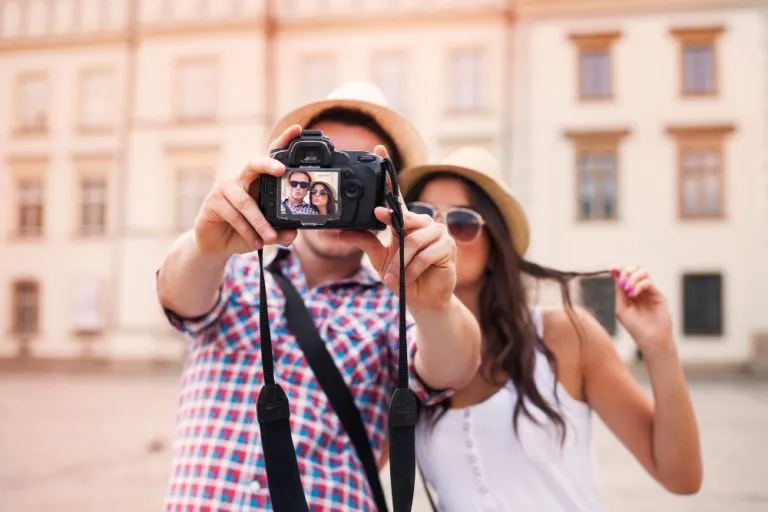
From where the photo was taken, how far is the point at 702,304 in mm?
9711

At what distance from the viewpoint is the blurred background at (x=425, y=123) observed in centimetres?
936

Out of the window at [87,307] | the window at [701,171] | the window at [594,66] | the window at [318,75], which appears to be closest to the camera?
the window at [87,307]

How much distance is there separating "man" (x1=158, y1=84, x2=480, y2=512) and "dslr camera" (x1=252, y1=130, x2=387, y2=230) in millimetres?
24

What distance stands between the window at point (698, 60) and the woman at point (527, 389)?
9953 millimetres

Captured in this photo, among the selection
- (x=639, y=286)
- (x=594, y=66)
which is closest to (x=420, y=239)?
(x=639, y=286)

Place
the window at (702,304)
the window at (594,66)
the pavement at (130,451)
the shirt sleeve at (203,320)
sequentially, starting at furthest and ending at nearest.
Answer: the window at (594,66)
the window at (702,304)
the pavement at (130,451)
the shirt sleeve at (203,320)

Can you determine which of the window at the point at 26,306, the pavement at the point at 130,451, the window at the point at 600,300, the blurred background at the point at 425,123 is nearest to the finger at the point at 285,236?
the window at the point at 600,300

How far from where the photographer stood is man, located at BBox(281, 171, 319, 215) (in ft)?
3.04

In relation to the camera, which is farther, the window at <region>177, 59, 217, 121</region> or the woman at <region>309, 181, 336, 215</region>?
the window at <region>177, 59, 217, 121</region>

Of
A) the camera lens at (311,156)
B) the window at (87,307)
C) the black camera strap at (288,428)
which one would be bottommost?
the window at (87,307)

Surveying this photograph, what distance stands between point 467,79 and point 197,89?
442 centimetres

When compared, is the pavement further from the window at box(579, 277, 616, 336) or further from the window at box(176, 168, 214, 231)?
the window at box(176, 168, 214, 231)

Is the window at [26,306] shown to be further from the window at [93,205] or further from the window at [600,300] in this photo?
the window at [600,300]

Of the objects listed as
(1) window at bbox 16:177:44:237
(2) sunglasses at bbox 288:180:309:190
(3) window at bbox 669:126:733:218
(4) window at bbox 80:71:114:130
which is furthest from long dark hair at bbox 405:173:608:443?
(4) window at bbox 80:71:114:130
